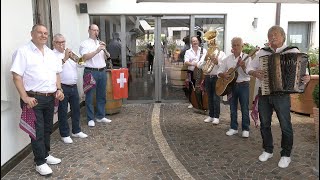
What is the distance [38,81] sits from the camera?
3.35 metres

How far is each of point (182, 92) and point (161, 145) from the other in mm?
3182

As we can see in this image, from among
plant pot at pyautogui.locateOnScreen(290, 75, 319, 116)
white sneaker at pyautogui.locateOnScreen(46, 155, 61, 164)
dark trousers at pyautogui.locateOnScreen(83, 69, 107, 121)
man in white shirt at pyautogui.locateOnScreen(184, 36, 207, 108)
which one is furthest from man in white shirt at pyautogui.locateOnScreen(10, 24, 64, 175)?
plant pot at pyautogui.locateOnScreen(290, 75, 319, 116)

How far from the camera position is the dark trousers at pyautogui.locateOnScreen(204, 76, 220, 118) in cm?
542

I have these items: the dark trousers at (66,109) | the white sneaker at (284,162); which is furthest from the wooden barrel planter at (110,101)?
the white sneaker at (284,162)

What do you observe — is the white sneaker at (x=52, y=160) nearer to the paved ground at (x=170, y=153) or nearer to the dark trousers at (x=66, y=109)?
the paved ground at (x=170, y=153)

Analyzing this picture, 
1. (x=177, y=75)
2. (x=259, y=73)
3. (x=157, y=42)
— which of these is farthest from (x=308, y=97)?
(x=157, y=42)

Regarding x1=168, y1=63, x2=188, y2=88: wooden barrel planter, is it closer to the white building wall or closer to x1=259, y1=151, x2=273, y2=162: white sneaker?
the white building wall

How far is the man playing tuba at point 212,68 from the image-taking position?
5.28m

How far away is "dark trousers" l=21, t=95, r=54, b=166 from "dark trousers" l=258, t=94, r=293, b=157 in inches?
100

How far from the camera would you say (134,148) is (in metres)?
4.30

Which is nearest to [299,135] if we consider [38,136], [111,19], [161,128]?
[161,128]

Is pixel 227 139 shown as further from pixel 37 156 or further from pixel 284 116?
pixel 37 156

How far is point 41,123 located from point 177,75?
4.21 m

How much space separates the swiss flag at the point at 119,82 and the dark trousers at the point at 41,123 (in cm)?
245
